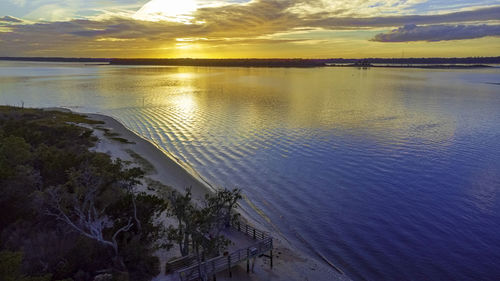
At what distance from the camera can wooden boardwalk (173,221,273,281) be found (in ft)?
57.4

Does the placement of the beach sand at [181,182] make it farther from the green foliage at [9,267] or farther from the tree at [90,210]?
the green foliage at [9,267]

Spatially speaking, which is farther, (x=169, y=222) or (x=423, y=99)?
(x=423, y=99)

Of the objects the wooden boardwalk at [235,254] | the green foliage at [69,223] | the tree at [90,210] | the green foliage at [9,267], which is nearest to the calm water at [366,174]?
the wooden boardwalk at [235,254]

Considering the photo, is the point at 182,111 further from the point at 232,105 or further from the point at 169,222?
the point at 169,222

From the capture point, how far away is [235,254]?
1883 centimetres

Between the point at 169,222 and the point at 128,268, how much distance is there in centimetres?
709

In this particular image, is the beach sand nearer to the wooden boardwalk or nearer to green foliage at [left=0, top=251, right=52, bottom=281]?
the wooden boardwalk

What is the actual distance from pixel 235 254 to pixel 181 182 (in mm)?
16166

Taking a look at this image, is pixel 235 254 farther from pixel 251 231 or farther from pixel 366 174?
pixel 366 174

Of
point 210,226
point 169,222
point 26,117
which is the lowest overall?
point 169,222

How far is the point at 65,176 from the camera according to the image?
1035 inches

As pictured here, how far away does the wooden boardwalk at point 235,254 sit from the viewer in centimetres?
1750

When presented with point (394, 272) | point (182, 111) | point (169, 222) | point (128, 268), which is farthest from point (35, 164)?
point (182, 111)


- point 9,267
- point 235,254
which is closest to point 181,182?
point 235,254
